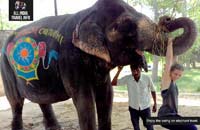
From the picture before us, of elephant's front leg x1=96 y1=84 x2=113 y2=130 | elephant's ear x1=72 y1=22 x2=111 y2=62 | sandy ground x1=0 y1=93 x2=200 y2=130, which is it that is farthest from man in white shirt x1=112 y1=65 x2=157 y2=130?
elephant's ear x1=72 y1=22 x2=111 y2=62

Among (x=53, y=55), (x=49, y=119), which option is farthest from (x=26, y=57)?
(x=49, y=119)

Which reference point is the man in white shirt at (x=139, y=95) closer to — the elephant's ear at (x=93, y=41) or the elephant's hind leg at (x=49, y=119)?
the elephant's hind leg at (x=49, y=119)

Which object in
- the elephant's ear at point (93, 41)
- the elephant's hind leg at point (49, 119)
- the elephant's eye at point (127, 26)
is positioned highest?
the elephant's eye at point (127, 26)

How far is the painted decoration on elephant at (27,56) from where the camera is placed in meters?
2.53

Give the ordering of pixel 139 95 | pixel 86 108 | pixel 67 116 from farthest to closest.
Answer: pixel 67 116 → pixel 139 95 → pixel 86 108

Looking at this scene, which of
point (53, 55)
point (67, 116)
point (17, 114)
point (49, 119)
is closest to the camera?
point (53, 55)

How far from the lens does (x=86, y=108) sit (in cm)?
226

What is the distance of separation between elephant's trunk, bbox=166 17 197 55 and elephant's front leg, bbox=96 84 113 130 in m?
0.62

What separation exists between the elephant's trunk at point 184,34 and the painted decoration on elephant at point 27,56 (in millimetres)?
784

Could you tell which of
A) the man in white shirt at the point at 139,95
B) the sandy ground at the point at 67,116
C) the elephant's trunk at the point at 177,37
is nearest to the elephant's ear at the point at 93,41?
the elephant's trunk at the point at 177,37

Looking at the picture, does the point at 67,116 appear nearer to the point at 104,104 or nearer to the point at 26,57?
the point at 26,57

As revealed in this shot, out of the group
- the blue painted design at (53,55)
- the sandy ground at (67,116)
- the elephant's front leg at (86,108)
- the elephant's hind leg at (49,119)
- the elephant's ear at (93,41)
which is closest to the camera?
the elephant's ear at (93,41)

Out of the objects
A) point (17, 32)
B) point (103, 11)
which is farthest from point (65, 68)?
point (17, 32)

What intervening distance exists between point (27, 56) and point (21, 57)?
0.09 meters
